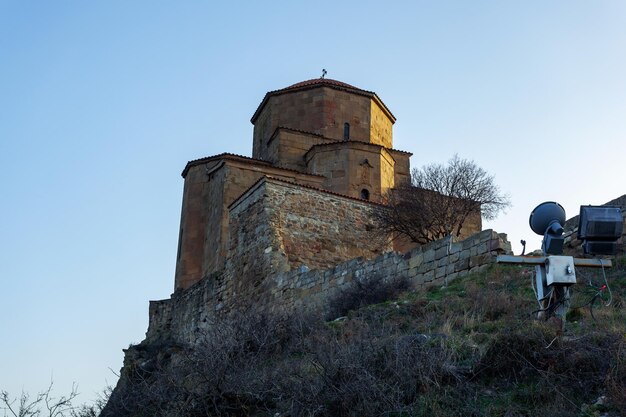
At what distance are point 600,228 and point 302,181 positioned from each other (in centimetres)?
1523

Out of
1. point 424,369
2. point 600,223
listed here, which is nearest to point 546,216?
point 600,223

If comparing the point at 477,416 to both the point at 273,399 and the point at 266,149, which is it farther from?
the point at 266,149

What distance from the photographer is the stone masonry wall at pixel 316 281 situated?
1158cm

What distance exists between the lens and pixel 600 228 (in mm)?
6855

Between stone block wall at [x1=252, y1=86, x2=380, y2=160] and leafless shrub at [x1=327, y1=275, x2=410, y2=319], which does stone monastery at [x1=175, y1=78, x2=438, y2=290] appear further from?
leafless shrub at [x1=327, y1=275, x2=410, y2=319]

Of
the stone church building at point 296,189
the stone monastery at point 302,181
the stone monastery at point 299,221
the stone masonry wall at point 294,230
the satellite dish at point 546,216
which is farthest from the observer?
the stone monastery at point 302,181

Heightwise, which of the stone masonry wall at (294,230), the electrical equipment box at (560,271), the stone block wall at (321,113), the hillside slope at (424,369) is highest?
the stone block wall at (321,113)

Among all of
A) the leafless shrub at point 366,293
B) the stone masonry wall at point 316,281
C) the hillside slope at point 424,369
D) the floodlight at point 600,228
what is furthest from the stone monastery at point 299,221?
the floodlight at point 600,228

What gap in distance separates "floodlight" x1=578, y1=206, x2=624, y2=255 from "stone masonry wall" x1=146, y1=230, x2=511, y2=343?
4167 mm

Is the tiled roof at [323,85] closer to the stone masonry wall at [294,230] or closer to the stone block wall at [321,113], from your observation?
the stone block wall at [321,113]

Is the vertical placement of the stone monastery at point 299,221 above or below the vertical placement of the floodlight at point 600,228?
above

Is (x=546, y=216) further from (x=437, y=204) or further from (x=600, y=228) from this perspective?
(x=437, y=204)

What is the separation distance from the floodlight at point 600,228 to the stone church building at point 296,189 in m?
9.81

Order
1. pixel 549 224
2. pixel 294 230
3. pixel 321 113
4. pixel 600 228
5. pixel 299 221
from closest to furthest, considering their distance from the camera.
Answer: pixel 600 228, pixel 549 224, pixel 294 230, pixel 299 221, pixel 321 113
